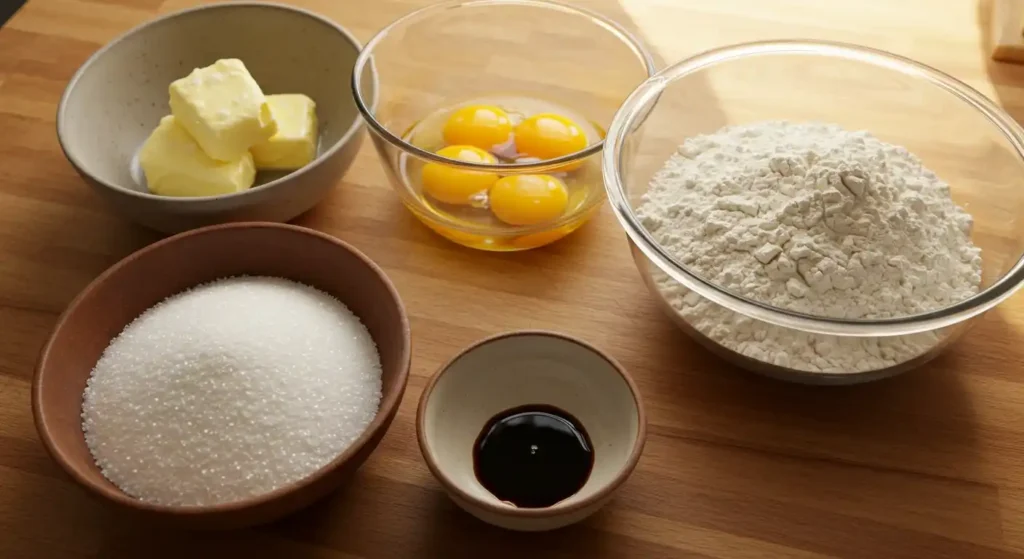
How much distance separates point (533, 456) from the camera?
0.80 m

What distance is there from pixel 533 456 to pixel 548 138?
1.51ft

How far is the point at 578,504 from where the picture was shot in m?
0.70

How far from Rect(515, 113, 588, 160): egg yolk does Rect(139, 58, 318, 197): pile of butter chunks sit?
1.05 feet

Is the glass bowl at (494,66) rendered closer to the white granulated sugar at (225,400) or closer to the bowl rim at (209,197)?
the bowl rim at (209,197)

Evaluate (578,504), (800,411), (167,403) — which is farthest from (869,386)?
(167,403)

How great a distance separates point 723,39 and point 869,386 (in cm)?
69

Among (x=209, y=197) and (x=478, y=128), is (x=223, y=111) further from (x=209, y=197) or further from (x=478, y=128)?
(x=478, y=128)

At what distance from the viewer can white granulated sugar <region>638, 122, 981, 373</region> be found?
33.0 inches

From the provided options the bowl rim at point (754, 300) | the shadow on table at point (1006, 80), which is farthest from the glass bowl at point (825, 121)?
the shadow on table at point (1006, 80)

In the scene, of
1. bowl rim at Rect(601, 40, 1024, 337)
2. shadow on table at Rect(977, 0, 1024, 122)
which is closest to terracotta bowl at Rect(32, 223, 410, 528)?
bowl rim at Rect(601, 40, 1024, 337)

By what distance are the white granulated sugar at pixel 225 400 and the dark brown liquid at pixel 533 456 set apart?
121 millimetres

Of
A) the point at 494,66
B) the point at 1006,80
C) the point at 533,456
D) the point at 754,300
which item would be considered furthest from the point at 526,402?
the point at 1006,80

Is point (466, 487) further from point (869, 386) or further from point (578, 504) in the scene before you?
point (869, 386)

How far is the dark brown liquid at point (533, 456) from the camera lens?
2.53 ft
